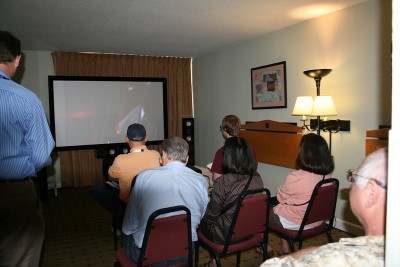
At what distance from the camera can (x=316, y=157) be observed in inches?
96.3

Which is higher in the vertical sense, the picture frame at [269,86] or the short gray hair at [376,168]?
the picture frame at [269,86]

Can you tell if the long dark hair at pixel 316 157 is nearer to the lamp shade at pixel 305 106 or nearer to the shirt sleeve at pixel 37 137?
the lamp shade at pixel 305 106

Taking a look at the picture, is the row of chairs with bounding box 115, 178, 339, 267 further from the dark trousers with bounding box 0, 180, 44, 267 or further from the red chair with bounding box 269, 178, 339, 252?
the dark trousers with bounding box 0, 180, 44, 267

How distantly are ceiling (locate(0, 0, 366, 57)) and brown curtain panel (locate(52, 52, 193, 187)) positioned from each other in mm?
457

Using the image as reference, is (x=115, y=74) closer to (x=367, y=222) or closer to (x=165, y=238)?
(x=165, y=238)

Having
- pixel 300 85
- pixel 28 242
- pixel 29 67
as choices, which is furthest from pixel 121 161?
pixel 29 67

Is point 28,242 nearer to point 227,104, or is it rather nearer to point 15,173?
point 15,173

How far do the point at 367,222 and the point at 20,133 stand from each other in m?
1.53

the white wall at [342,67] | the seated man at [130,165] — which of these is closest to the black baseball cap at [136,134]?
the seated man at [130,165]

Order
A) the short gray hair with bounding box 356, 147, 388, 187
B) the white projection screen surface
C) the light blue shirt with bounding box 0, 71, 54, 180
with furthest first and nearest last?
the white projection screen surface, the light blue shirt with bounding box 0, 71, 54, 180, the short gray hair with bounding box 356, 147, 388, 187

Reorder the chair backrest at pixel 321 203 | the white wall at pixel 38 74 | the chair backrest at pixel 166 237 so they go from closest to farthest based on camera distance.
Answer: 1. the chair backrest at pixel 166 237
2. the chair backrest at pixel 321 203
3. the white wall at pixel 38 74

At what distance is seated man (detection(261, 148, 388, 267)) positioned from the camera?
0.72 m

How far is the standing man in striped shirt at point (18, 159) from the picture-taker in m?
1.46

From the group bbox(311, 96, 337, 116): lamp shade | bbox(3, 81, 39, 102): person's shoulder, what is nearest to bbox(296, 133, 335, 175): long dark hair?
bbox(311, 96, 337, 116): lamp shade
